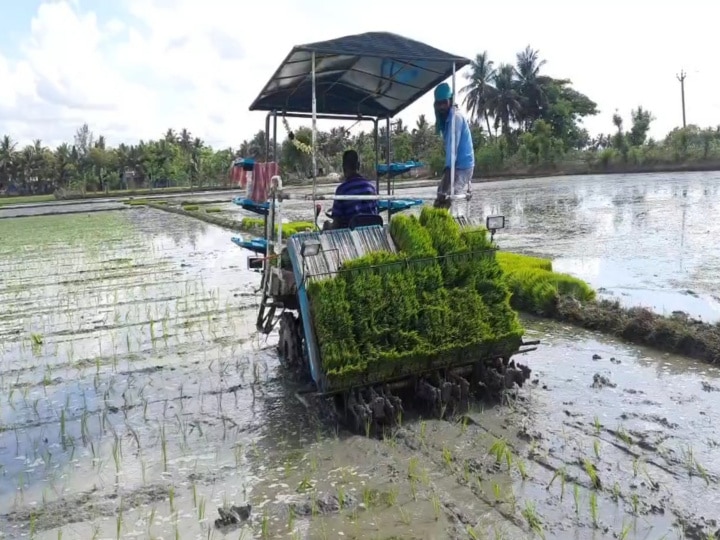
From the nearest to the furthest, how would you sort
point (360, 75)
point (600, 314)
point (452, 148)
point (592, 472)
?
point (592, 472)
point (452, 148)
point (360, 75)
point (600, 314)

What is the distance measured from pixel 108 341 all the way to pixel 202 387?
238cm

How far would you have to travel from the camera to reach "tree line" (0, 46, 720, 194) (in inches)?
1634

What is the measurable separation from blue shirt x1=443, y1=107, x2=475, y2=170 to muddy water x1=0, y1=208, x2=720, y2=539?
2.07 meters

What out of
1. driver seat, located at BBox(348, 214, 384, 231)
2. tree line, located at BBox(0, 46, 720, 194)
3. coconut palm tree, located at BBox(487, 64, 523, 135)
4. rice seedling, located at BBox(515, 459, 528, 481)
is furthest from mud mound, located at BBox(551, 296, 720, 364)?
coconut palm tree, located at BBox(487, 64, 523, 135)

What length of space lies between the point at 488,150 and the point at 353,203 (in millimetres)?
46163

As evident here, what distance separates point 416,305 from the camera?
496 cm

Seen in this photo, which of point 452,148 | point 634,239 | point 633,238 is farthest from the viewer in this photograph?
point 633,238

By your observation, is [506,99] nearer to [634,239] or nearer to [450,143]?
[634,239]

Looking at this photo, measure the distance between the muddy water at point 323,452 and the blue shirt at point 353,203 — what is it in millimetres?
1702

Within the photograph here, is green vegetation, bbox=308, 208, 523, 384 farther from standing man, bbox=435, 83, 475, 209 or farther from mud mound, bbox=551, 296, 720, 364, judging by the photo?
mud mound, bbox=551, 296, 720, 364

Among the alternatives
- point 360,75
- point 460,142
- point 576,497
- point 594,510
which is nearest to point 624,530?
point 594,510

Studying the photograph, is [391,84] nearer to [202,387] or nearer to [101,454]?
[202,387]

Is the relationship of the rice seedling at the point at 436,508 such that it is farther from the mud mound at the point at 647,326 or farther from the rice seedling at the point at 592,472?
the mud mound at the point at 647,326

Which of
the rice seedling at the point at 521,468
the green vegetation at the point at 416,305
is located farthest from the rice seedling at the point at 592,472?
the green vegetation at the point at 416,305
